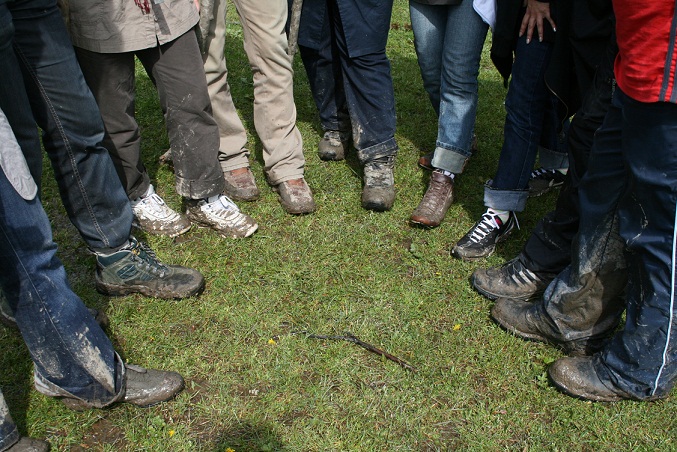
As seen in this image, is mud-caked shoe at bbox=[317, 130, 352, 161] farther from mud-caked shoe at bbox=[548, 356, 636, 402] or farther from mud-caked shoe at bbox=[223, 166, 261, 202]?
mud-caked shoe at bbox=[548, 356, 636, 402]

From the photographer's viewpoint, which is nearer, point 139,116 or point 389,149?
point 389,149

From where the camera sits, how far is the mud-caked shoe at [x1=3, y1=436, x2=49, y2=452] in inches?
84.6

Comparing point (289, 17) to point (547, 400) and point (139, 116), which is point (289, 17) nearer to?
point (139, 116)

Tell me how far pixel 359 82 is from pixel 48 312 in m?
2.17

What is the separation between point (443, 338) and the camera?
277 centimetres

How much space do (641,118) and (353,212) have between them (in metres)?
1.91

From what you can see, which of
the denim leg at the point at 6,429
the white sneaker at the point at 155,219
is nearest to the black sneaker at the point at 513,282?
the white sneaker at the point at 155,219

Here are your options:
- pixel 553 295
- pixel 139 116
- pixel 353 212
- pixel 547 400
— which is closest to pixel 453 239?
pixel 353 212

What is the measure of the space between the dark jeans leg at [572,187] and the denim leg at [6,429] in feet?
7.49

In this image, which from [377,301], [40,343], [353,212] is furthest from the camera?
[353,212]

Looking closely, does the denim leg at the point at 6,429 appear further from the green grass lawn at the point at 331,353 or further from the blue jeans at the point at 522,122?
the blue jeans at the point at 522,122

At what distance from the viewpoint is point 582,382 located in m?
2.44

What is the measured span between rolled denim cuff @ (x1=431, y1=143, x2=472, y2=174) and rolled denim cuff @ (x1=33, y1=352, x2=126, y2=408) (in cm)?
213

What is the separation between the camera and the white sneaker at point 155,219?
341 cm
